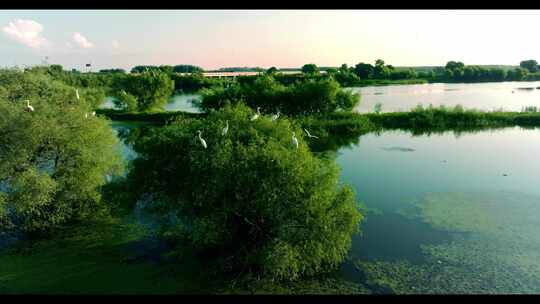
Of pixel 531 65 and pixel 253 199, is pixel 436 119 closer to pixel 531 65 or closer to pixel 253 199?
pixel 253 199

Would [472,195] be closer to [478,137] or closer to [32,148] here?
[478,137]

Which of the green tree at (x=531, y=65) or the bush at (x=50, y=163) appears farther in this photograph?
the green tree at (x=531, y=65)

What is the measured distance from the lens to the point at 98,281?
14.8 m

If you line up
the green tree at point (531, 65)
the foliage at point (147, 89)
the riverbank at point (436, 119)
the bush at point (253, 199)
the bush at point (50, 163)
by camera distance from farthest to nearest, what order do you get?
the green tree at point (531, 65) < the foliage at point (147, 89) < the riverbank at point (436, 119) < the bush at point (50, 163) < the bush at point (253, 199)

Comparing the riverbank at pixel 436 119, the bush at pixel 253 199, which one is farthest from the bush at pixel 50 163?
the riverbank at pixel 436 119

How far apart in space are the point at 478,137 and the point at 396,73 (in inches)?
3393

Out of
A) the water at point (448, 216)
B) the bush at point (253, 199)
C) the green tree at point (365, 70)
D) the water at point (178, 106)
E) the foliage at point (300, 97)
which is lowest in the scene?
the water at point (448, 216)

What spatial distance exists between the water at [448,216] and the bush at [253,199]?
2.43 m

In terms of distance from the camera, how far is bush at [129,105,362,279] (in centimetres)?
1459

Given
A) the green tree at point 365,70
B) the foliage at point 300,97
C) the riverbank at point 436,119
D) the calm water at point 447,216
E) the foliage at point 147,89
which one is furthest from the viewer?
the green tree at point 365,70

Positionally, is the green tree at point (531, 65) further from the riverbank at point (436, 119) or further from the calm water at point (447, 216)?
the calm water at point (447, 216)

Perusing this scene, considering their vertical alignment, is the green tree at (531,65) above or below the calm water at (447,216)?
above

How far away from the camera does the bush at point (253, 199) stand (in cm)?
1459
